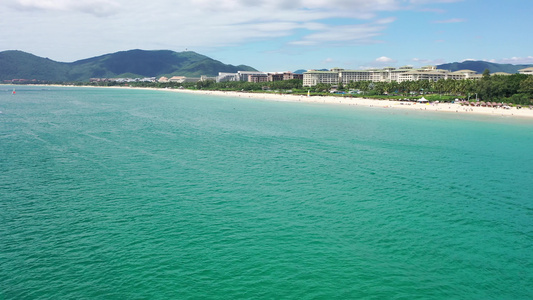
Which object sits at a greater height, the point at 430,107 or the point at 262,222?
the point at 430,107

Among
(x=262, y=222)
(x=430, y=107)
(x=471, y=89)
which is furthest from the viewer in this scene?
(x=471, y=89)

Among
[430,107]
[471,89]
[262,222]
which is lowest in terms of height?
[262,222]

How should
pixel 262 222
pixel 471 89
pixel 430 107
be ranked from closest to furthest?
1. pixel 262 222
2. pixel 430 107
3. pixel 471 89

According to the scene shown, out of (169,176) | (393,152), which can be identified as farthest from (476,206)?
(169,176)

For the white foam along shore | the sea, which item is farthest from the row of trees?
the sea

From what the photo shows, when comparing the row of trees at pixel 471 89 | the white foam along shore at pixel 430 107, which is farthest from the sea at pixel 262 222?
the row of trees at pixel 471 89

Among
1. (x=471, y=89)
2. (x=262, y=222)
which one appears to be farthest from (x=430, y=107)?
(x=262, y=222)

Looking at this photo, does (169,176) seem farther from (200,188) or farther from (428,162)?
(428,162)

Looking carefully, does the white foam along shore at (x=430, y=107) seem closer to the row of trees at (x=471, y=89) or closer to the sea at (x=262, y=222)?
the row of trees at (x=471, y=89)

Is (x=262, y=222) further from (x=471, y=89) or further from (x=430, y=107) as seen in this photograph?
(x=471, y=89)
